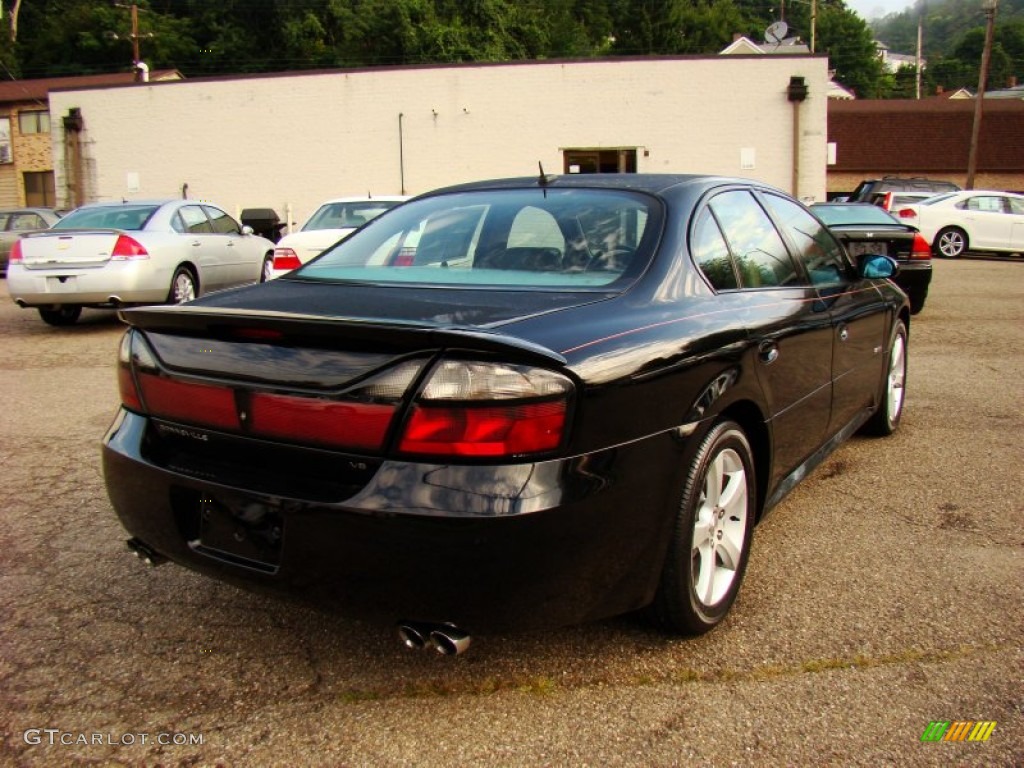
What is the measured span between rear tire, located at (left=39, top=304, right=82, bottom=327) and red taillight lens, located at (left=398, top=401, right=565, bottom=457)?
30.2ft

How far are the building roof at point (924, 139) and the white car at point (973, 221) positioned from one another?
73.3 ft

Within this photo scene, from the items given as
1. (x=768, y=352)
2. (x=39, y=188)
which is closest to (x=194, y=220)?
(x=768, y=352)

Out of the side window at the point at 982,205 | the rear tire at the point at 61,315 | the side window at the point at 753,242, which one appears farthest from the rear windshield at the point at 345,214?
the side window at the point at 982,205

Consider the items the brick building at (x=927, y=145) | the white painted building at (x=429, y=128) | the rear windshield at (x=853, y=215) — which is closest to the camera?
the rear windshield at (x=853, y=215)

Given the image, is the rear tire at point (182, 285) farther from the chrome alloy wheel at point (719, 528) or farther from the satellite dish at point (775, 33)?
the satellite dish at point (775, 33)

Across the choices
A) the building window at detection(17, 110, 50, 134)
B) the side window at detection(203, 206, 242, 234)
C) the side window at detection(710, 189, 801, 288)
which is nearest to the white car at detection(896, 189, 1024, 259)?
the side window at detection(203, 206, 242, 234)

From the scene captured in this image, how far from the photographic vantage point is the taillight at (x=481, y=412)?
207 centimetres

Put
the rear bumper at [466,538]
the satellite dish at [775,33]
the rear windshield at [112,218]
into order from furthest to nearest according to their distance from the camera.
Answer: the satellite dish at [775,33]
the rear windshield at [112,218]
the rear bumper at [466,538]

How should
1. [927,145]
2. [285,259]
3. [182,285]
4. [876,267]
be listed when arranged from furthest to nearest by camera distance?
[927,145] < [182,285] < [285,259] < [876,267]

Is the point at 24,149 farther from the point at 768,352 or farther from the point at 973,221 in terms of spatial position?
the point at 768,352

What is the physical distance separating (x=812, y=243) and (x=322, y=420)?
2763mm

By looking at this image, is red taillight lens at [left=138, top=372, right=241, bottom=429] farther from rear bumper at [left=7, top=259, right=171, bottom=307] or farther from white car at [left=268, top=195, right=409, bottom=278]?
rear bumper at [left=7, top=259, right=171, bottom=307]

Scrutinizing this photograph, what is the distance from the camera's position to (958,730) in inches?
90.6

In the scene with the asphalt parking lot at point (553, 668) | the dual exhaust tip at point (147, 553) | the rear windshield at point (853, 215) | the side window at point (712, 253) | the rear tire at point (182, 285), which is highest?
the rear windshield at point (853, 215)
